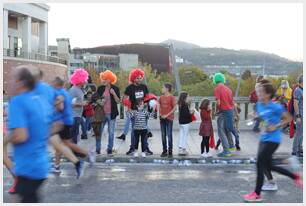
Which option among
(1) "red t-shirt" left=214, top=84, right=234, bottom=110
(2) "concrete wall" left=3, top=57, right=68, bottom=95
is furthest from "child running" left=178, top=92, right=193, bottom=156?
(2) "concrete wall" left=3, top=57, right=68, bottom=95

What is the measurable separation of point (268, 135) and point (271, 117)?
0.25 m

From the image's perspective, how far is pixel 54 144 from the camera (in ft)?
27.0

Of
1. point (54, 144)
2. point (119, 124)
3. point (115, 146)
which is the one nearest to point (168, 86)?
point (115, 146)

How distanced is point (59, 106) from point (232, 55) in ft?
179

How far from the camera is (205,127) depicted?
36.9 ft

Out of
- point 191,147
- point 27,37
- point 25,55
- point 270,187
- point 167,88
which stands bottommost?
point 191,147

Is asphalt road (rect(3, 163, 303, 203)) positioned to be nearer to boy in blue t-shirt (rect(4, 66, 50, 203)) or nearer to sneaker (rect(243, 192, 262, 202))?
sneaker (rect(243, 192, 262, 202))

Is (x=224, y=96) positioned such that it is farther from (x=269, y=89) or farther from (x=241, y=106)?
(x=241, y=106)

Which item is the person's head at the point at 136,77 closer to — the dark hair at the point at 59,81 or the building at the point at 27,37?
the dark hair at the point at 59,81

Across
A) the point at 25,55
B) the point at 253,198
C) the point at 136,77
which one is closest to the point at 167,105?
the point at 136,77

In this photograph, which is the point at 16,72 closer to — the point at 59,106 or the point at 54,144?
the point at 59,106

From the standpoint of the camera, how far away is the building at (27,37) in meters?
57.8

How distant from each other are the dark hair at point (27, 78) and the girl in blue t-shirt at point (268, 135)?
350 cm

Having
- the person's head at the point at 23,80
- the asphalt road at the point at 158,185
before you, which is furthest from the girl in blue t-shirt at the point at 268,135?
the person's head at the point at 23,80
